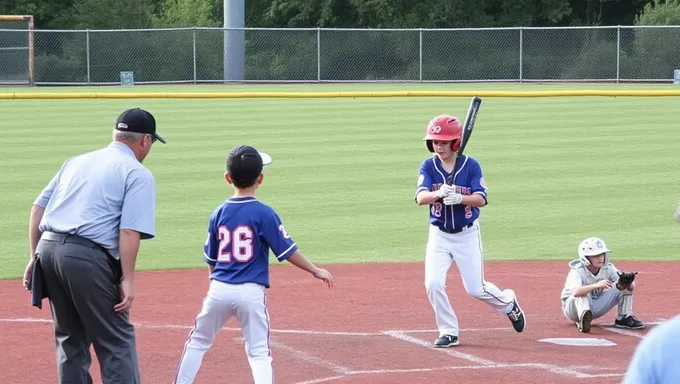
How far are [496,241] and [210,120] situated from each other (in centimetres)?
1488

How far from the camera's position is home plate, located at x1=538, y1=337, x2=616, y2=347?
27.7ft

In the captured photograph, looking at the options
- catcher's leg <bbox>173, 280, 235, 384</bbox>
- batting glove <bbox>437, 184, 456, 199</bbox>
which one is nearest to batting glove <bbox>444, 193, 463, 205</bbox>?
batting glove <bbox>437, 184, 456, 199</bbox>

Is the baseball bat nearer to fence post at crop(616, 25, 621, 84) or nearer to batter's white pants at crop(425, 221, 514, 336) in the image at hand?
batter's white pants at crop(425, 221, 514, 336)

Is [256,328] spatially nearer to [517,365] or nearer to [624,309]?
[517,365]

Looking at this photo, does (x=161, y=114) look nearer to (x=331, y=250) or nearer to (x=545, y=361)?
(x=331, y=250)

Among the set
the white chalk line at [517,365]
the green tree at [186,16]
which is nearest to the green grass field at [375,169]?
the white chalk line at [517,365]

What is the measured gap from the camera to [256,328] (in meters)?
6.34

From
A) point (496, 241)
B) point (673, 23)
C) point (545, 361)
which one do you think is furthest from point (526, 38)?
point (545, 361)

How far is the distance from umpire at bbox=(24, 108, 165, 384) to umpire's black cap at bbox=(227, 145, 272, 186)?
1.47 feet

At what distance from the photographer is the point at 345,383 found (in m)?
7.32

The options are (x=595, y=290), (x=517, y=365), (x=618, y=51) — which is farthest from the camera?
(x=618, y=51)

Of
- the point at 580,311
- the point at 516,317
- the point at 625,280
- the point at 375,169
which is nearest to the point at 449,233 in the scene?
the point at 516,317

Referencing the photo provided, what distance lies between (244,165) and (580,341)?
3460 mm

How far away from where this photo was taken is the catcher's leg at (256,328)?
6.28 metres
